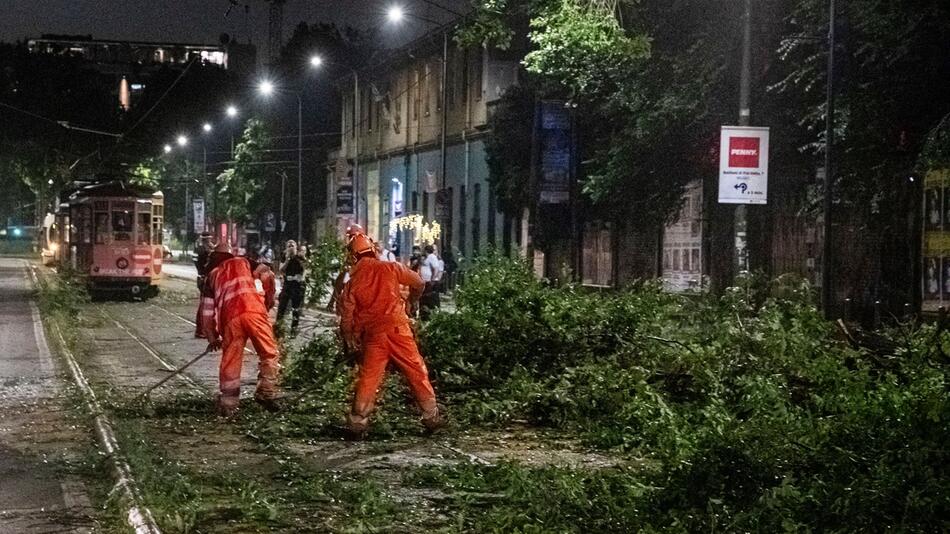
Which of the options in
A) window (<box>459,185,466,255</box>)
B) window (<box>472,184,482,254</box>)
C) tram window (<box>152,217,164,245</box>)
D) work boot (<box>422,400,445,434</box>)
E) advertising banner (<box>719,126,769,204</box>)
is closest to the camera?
work boot (<box>422,400,445,434</box>)

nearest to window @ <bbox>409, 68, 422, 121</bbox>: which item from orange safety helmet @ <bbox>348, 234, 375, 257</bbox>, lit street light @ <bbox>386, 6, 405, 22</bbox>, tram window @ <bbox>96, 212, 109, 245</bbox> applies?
tram window @ <bbox>96, 212, 109, 245</bbox>

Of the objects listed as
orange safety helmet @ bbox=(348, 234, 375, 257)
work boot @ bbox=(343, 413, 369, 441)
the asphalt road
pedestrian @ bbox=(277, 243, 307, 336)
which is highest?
orange safety helmet @ bbox=(348, 234, 375, 257)

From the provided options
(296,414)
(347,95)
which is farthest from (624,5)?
(347,95)

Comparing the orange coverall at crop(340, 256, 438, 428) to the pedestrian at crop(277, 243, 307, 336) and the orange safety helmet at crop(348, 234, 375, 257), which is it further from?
the pedestrian at crop(277, 243, 307, 336)

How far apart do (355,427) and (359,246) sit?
5.34 ft

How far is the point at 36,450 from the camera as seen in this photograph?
11.6 metres

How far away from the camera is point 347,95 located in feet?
217

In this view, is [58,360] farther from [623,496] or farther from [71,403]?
[623,496]

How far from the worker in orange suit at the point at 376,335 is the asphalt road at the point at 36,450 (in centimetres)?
238

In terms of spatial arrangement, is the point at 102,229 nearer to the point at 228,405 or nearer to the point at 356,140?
the point at 356,140

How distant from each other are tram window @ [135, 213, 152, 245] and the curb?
20.9 meters

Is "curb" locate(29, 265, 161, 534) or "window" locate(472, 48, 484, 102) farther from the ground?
"window" locate(472, 48, 484, 102)

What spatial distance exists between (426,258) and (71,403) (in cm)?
1296

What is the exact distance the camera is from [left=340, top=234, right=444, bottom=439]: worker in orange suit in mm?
11914
